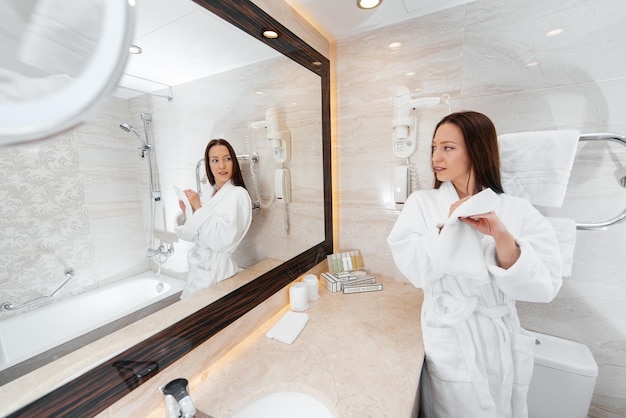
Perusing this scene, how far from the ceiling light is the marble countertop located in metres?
1.38

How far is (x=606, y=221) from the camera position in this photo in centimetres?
95

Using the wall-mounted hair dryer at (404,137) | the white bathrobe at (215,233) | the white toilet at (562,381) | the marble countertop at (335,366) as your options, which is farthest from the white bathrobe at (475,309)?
the white bathrobe at (215,233)

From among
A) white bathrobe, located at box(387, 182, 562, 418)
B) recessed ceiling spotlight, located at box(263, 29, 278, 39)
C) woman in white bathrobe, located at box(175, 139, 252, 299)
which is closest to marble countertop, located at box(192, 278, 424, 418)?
white bathrobe, located at box(387, 182, 562, 418)

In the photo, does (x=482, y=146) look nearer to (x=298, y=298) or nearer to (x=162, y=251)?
(x=298, y=298)

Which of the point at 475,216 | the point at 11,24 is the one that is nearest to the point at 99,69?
the point at 11,24

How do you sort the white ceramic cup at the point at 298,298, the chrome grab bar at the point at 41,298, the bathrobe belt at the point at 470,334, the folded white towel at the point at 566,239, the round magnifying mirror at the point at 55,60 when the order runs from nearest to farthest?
the round magnifying mirror at the point at 55,60
the chrome grab bar at the point at 41,298
the bathrobe belt at the point at 470,334
the folded white towel at the point at 566,239
the white ceramic cup at the point at 298,298

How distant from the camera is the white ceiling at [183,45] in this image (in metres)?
0.60

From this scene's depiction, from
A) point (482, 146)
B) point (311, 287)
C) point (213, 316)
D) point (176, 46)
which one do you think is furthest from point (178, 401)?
point (482, 146)

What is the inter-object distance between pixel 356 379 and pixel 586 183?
1.17 m

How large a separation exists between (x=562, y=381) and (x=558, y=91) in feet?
3.76

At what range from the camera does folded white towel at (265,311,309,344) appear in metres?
0.95

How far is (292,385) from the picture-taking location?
74cm

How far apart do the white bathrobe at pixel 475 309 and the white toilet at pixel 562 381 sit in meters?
0.25

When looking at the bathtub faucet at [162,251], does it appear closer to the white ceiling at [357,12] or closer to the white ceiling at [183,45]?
the white ceiling at [183,45]
